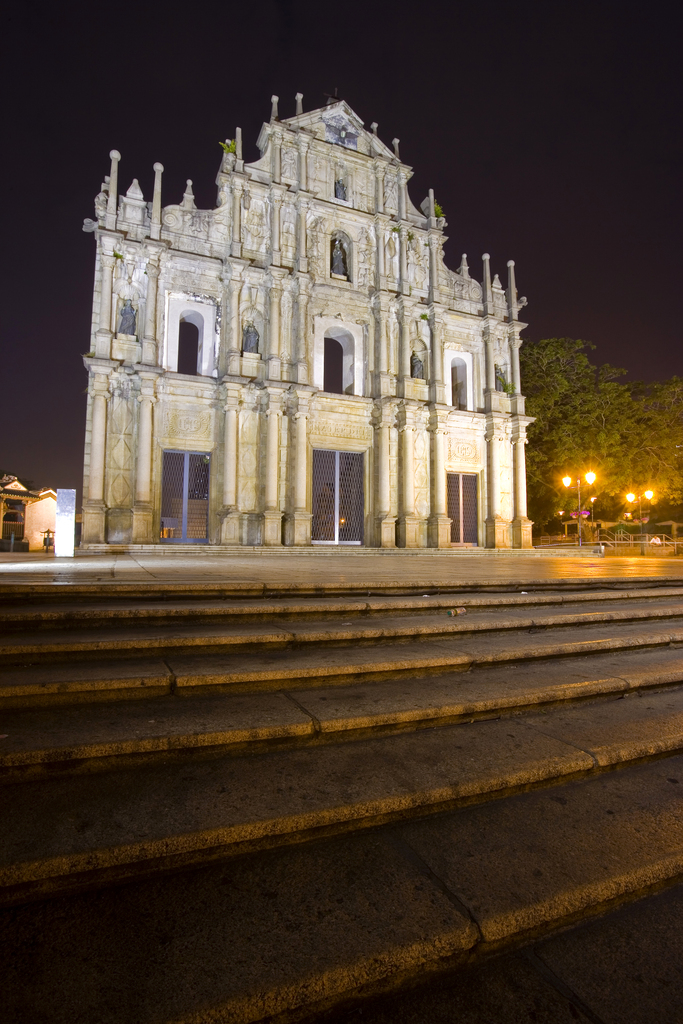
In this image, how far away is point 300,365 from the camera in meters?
20.1

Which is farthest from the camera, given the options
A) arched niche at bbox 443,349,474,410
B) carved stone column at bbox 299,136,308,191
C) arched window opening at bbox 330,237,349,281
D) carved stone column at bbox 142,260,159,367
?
arched niche at bbox 443,349,474,410

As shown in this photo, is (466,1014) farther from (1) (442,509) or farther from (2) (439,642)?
(1) (442,509)

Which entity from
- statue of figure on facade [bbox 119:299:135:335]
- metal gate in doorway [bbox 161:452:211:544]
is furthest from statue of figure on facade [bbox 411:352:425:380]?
statue of figure on facade [bbox 119:299:135:335]

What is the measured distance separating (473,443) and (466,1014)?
2352cm

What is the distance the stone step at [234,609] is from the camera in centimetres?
362

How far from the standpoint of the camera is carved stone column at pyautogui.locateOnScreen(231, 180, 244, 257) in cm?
1984

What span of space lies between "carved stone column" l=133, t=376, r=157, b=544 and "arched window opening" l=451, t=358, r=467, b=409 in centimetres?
1417

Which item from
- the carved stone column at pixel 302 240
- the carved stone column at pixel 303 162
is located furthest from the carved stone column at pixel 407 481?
the carved stone column at pixel 303 162

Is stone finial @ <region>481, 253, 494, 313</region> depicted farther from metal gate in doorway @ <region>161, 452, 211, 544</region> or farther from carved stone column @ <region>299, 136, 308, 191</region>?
metal gate in doorway @ <region>161, 452, 211, 544</region>

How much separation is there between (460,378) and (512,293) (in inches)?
189

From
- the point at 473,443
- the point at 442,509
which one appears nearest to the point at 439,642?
the point at 442,509

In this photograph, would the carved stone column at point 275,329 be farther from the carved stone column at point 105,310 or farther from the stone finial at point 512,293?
the stone finial at point 512,293

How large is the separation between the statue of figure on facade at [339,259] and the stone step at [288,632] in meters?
20.9

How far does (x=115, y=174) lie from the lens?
1845 centimetres
